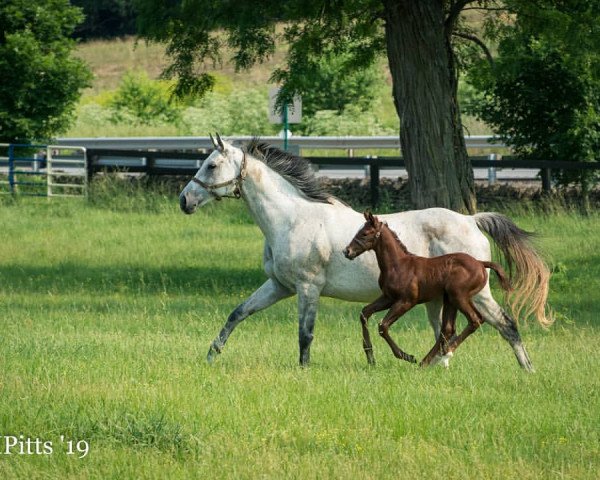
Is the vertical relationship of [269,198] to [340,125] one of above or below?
above

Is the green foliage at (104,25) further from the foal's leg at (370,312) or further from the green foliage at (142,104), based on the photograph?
the foal's leg at (370,312)

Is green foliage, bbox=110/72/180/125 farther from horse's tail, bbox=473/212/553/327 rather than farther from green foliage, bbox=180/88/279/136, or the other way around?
horse's tail, bbox=473/212/553/327

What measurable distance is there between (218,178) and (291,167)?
0.70 meters

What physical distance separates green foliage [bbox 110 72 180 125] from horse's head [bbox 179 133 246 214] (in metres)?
41.0

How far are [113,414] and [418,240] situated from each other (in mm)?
4005

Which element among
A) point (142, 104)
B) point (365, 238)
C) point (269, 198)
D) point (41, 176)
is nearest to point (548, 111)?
point (41, 176)

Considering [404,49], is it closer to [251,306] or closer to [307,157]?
[251,306]

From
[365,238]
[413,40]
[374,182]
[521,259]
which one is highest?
[413,40]

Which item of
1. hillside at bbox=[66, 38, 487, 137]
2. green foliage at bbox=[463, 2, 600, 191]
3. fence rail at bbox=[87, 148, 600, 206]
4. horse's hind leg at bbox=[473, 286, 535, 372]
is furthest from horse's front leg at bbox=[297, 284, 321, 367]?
hillside at bbox=[66, 38, 487, 137]

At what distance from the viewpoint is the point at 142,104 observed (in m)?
53.9

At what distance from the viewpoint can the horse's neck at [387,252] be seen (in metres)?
9.85

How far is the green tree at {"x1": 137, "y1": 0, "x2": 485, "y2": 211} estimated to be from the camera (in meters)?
17.0

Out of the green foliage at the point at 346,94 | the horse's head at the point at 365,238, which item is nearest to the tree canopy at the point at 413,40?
the horse's head at the point at 365,238

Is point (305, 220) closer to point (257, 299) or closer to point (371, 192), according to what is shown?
point (257, 299)
